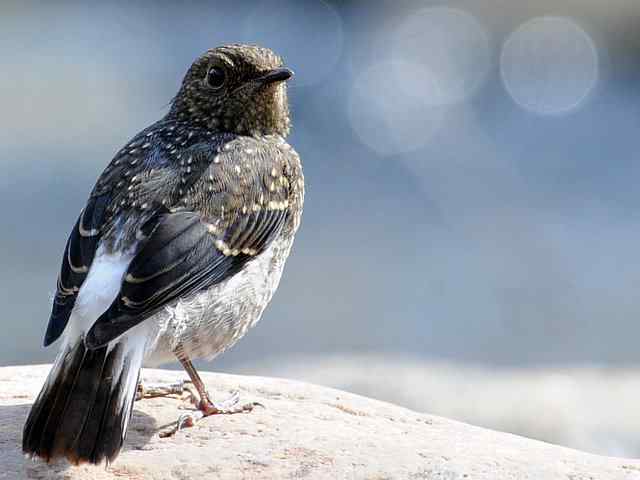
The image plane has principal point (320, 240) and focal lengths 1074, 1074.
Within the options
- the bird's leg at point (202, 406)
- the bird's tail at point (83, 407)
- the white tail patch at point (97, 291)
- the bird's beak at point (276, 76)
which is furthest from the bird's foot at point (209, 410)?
the bird's beak at point (276, 76)

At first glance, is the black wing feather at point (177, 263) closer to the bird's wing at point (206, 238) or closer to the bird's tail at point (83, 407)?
the bird's wing at point (206, 238)

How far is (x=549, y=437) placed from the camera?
30.5 feet

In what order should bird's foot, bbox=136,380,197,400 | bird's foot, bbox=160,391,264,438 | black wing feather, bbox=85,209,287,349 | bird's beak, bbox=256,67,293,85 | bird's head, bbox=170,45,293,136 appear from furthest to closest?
bird's head, bbox=170,45,293,136
bird's beak, bbox=256,67,293,85
bird's foot, bbox=136,380,197,400
bird's foot, bbox=160,391,264,438
black wing feather, bbox=85,209,287,349

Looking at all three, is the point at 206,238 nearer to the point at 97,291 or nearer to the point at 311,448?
the point at 97,291

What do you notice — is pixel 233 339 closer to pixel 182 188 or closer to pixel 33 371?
pixel 182 188

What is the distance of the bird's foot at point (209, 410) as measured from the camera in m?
5.57

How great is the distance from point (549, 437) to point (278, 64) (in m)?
4.44

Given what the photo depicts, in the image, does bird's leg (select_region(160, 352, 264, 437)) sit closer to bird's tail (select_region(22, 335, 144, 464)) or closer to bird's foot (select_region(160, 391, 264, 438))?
bird's foot (select_region(160, 391, 264, 438))

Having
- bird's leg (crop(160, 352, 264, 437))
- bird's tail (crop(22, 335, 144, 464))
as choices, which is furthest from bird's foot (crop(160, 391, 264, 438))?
bird's tail (crop(22, 335, 144, 464))

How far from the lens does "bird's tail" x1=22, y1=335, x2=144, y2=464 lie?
15.5 feet

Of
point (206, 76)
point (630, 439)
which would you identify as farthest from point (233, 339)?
point (630, 439)

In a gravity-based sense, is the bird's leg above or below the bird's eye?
below

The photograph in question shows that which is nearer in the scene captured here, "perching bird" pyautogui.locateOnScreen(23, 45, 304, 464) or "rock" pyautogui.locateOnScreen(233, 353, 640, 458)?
"perching bird" pyautogui.locateOnScreen(23, 45, 304, 464)

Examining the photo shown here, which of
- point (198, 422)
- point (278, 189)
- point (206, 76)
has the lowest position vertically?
point (198, 422)
